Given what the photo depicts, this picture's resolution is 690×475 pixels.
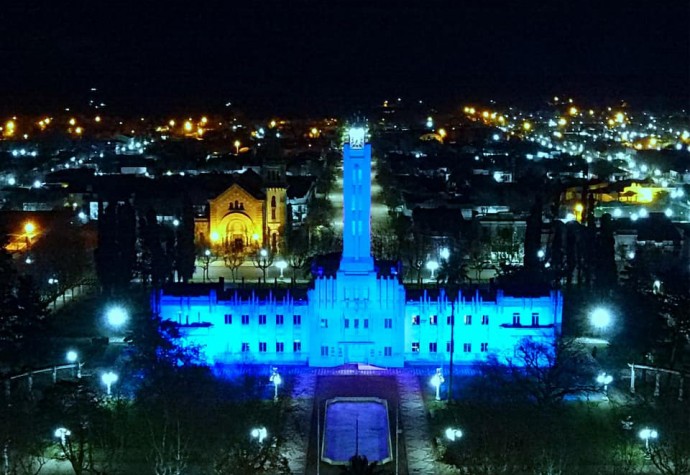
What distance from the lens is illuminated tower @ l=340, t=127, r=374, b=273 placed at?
95.8ft

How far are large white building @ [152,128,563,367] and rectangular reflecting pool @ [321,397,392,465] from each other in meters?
3.67

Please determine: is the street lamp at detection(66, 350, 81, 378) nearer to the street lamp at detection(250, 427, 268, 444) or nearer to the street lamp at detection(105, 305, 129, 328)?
the street lamp at detection(105, 305, 129, 328)

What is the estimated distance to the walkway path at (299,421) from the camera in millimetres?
22062

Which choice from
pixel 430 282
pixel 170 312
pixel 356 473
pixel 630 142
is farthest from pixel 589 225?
pixel 630 142

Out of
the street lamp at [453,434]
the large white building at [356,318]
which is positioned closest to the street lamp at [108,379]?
the large white building at [356,318]

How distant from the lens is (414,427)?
78.3 feet

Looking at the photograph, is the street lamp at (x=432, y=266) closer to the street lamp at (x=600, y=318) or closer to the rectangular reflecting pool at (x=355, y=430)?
the street lamp at (x=600, y=318)

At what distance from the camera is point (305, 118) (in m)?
153

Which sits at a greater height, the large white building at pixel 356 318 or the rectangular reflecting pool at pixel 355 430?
the large white building at pixel 356 318

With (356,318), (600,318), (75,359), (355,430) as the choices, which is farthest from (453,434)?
(75,359)

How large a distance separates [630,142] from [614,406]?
78770 mm

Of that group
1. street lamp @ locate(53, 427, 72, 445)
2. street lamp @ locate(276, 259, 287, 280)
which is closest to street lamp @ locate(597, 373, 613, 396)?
street lamp @ locate(53, 427, 72, 445)

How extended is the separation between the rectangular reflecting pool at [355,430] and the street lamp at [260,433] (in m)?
1.28

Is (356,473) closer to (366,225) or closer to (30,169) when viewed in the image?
(366,225)
